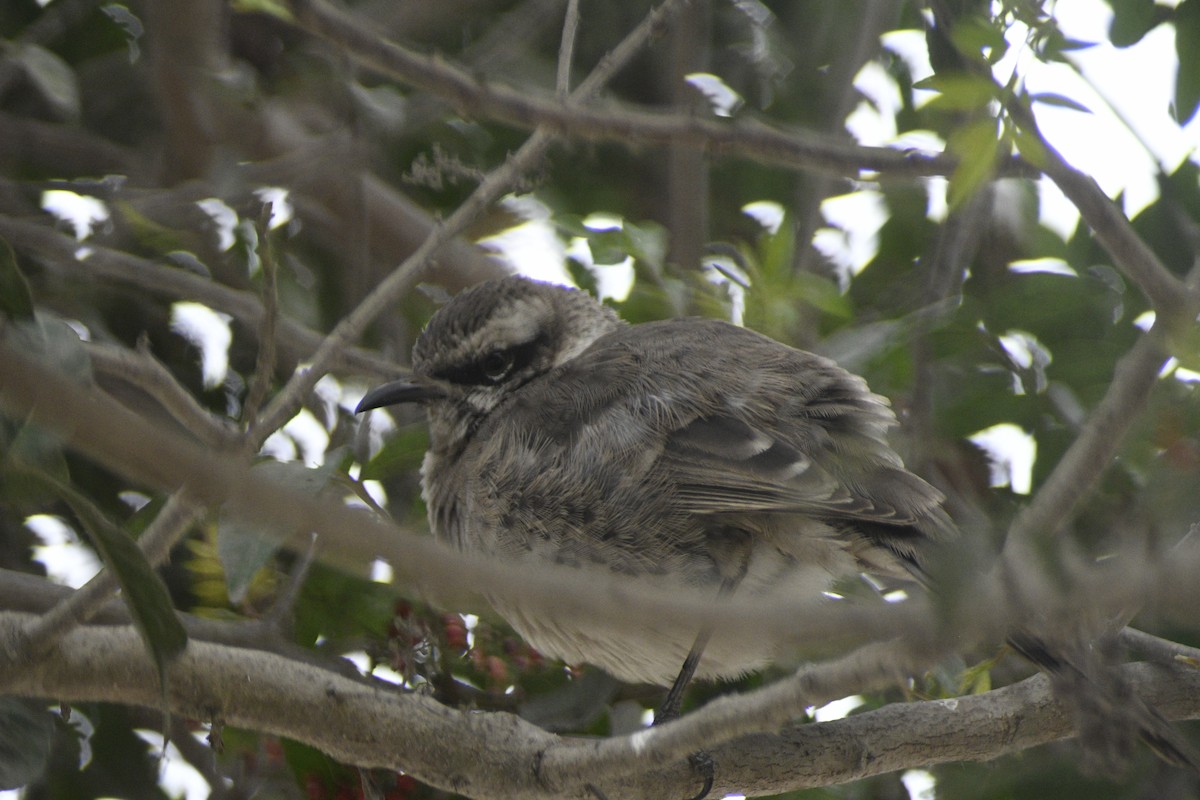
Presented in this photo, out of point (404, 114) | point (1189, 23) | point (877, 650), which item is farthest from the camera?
point (404, 114)

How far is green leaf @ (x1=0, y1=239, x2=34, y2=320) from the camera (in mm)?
2271

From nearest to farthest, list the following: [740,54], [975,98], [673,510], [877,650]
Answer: [877,650], [975,98], [673,510], [740,54]

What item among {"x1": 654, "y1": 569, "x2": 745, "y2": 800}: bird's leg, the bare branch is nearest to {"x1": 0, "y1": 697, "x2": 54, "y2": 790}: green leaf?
the bare branch

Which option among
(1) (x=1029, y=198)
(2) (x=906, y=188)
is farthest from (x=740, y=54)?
(1) (x=1029, y=198)

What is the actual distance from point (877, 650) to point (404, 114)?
11.2ft

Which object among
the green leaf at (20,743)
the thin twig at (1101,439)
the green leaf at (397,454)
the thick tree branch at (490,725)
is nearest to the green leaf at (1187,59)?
the thin twig at (1101,439)

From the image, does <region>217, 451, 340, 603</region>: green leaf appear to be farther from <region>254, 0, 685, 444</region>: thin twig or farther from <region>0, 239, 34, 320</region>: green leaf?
<region>0, 239, 34, 320</region>: green leaf

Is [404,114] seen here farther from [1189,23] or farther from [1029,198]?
[1189,23]

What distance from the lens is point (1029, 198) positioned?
4.52 metres

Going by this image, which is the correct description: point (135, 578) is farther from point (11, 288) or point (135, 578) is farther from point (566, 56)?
point (566, 56)

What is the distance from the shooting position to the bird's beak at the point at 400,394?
4.09 metres

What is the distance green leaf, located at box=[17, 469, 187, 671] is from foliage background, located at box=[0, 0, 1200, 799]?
0.08 ft

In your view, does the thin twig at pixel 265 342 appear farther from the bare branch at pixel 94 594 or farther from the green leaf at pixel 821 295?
the green leaf at pixel 821 295

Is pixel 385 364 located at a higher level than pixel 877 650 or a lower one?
lower
